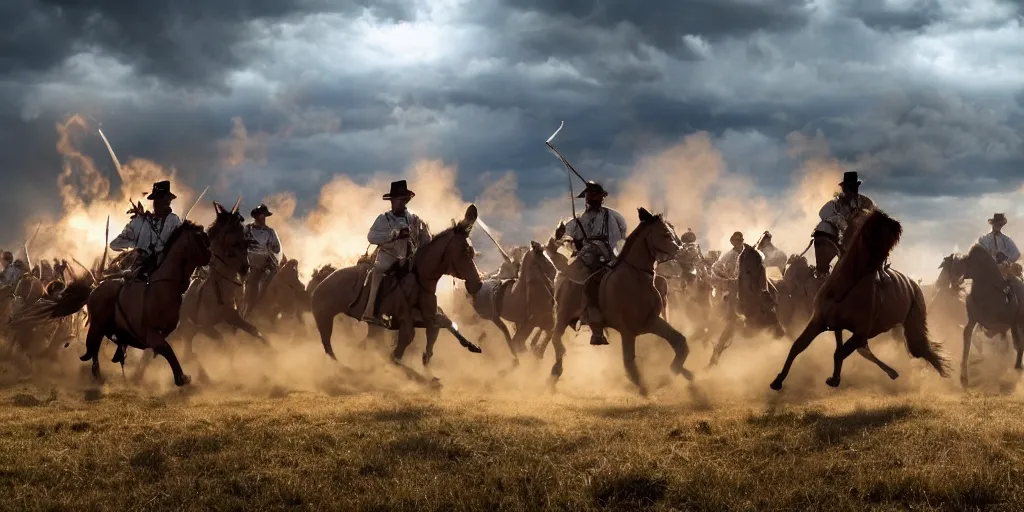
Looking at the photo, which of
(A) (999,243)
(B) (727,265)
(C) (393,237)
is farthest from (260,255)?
(A) (999,243)

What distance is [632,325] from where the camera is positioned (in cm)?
1462

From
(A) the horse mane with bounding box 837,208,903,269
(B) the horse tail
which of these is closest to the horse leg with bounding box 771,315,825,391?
(A) the horse mane with bounding box 837,208,903,269

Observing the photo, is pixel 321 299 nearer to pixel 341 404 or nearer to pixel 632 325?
pixel 341 404

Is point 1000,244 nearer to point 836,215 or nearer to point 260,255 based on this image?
point 836,215

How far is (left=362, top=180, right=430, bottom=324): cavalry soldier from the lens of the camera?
54.2 ft

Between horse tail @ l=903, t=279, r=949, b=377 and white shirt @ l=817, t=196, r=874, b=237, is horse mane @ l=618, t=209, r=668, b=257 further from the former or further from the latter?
horse tail @ l=903, t=279, r=949, b=377

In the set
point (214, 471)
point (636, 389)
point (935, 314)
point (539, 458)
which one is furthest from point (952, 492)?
point (935, 314)

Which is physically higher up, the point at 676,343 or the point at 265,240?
the point at 265,240

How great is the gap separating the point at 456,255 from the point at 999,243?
15435 mm

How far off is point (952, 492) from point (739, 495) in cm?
163

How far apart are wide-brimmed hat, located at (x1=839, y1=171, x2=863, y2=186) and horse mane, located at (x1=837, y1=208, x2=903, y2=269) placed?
10.00 feet

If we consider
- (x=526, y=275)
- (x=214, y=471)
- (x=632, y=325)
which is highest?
(x=526, y=275)

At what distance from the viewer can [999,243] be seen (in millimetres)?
23391

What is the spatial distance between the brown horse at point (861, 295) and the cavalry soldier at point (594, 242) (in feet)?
10.8
